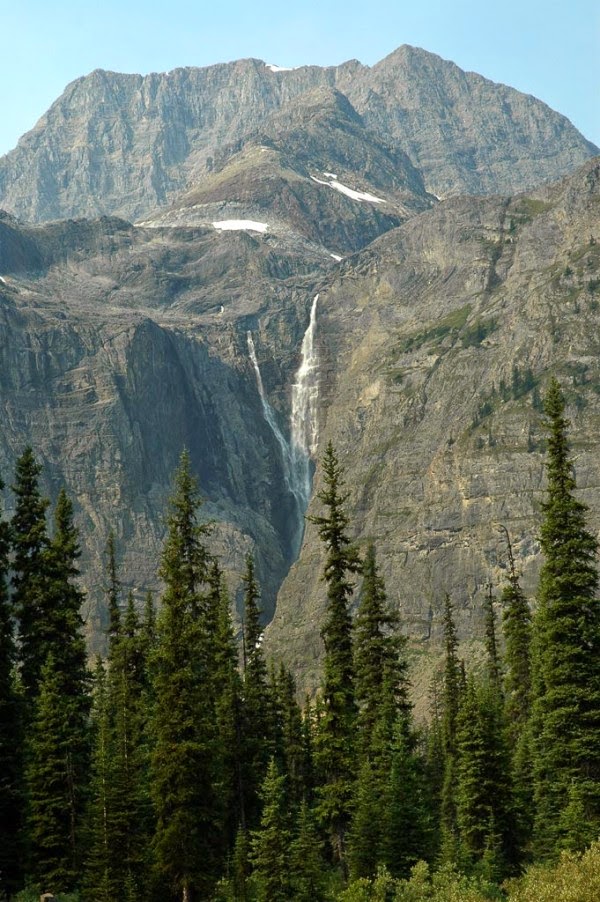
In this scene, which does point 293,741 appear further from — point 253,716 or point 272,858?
point 272,858

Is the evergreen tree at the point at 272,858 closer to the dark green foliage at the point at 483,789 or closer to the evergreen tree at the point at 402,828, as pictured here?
the evergreen tree at the point at 402,828

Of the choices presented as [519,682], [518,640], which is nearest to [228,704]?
[518,640]

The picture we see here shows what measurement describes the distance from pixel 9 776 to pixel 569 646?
73.8 ft

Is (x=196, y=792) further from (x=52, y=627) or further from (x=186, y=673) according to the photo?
(x=52, y=627)

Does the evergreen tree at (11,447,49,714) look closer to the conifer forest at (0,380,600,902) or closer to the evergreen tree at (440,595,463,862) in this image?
the conifer forest at (0,380,600,902)

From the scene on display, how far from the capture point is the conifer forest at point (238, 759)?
54.2m

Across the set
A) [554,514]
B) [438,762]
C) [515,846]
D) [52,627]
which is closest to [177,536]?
[52,627]

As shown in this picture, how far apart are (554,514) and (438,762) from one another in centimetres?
6136

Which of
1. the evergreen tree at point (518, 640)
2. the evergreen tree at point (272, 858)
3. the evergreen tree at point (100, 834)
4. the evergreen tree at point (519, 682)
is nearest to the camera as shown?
the evergreen tree at point (100, 834)

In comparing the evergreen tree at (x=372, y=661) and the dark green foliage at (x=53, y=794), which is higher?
the evergreen tree at (x=372, y=661)

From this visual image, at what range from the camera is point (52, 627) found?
6288cm

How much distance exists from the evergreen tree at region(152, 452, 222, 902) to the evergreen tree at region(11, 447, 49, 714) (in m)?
6.04

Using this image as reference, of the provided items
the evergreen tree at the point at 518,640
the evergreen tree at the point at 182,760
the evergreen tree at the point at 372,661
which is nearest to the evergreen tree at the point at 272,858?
the evergreen tree at the point at 182,760

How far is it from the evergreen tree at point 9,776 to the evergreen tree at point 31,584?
5893 mm
